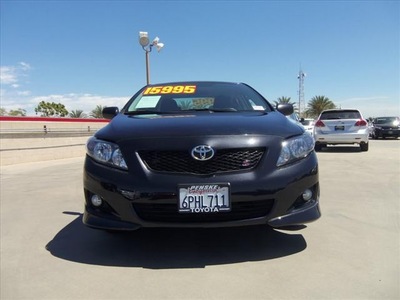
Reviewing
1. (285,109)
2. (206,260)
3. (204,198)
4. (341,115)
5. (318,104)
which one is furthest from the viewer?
(318,104)

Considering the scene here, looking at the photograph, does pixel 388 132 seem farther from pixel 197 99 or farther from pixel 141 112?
pixel 141 112

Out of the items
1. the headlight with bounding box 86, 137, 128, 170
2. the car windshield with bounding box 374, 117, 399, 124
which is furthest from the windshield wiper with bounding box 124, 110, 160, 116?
the car windshield with bounding box 374, 117, 399, 124

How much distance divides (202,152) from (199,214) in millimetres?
435

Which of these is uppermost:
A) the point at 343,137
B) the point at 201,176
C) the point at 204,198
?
the point at 201,176

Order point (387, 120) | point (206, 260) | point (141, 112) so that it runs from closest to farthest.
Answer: point (206, 260)
point (141, 112)
point (387, 120)

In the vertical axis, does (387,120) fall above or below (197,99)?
below

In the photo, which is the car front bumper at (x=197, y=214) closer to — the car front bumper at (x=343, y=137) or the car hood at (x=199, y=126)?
the car hood at (x=199, y=126)

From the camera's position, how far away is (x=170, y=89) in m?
4.57

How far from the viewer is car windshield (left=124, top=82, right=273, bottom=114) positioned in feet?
13.1

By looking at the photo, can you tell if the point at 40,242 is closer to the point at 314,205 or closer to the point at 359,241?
the point at 314,205

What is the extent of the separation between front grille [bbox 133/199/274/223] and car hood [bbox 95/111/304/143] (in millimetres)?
516

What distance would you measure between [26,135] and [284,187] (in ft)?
42.4

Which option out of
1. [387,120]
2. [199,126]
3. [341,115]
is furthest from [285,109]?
[387,120]

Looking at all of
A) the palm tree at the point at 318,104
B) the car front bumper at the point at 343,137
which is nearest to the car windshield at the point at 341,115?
the car front bumper at the point at 343,137
